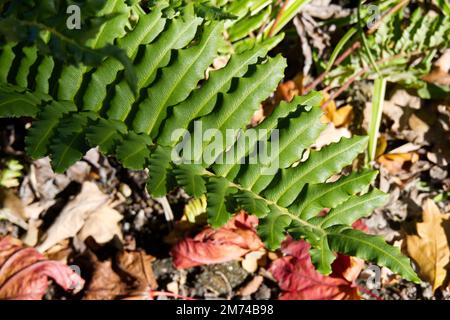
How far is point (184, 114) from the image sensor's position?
1.86 meters

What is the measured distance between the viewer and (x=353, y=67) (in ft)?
9.53

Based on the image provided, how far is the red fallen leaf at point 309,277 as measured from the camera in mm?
2475

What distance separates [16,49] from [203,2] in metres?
0.63

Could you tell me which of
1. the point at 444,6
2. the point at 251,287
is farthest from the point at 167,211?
the point at 444,6

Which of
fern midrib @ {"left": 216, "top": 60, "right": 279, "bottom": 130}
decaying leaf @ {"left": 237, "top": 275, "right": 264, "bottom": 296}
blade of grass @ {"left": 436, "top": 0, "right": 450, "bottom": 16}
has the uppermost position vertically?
blade of grass @ {"left": 436, "top": 0, "right": 450, "bottom": 16}

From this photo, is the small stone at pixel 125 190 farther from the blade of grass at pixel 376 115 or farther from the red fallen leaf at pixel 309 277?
the blade of grass at pixel 376 115

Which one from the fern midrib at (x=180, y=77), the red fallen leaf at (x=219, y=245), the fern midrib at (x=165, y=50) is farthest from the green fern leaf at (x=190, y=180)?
the red fallen leaf at (x=219, y=245)

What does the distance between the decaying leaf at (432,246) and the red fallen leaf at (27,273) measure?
1386 mm

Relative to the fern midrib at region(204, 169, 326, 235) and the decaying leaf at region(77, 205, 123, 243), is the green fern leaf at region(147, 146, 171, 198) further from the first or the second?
the decaying leaf at region(77, 205, 123, 243)

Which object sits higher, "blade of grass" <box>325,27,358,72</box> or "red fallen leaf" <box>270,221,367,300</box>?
"blade of grass" <box>325,27,358,72</box>

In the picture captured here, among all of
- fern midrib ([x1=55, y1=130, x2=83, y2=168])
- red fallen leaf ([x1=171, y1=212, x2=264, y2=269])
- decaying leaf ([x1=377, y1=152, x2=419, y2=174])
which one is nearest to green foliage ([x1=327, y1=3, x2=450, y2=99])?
decaying leaf ([x1=377, y1=152, x2=419, y2=174])

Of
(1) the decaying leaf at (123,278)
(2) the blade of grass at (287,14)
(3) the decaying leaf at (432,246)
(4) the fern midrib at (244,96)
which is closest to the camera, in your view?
(4) the fern midrib at (244,96)

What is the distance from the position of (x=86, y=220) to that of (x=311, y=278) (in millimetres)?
983

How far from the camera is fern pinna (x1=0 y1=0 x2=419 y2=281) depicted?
1693 mm
